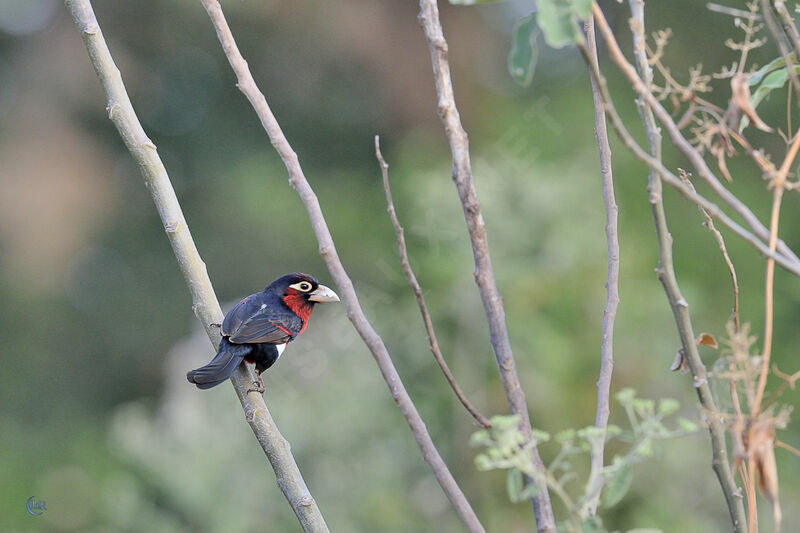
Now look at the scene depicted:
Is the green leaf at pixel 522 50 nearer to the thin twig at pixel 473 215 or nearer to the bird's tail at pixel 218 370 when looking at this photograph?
the thin twig at pixel 473 215

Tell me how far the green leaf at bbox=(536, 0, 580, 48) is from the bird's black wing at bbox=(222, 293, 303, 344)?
1.28 m

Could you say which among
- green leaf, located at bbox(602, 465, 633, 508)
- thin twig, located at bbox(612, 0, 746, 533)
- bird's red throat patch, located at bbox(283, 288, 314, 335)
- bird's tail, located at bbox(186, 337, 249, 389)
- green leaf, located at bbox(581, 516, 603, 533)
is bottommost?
green leaf, located at bbox(581, 516, 603, 533)

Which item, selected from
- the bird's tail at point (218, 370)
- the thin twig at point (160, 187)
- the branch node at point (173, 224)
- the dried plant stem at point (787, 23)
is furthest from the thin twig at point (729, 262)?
the bird's tail at point (218, 370)

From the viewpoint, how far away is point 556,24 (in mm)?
885

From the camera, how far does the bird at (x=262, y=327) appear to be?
6.39ft

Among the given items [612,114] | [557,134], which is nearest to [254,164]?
[557,134]

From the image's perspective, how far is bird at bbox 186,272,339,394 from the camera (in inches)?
76.6

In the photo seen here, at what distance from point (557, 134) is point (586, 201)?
1671mm

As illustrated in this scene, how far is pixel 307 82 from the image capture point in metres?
8.80

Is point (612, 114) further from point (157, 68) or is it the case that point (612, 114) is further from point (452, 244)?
point (157, 68)

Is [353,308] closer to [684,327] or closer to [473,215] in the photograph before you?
[473,215]

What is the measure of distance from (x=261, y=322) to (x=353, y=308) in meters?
1.23

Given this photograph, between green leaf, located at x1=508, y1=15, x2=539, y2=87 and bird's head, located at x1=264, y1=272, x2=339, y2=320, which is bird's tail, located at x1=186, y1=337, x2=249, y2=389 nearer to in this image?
bird's head, located at x1=264, y1=272, x2=339, y2=320

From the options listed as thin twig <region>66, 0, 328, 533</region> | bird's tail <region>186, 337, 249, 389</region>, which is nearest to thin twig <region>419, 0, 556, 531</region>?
thin twig <region>66, 0, 328, 533</region>
